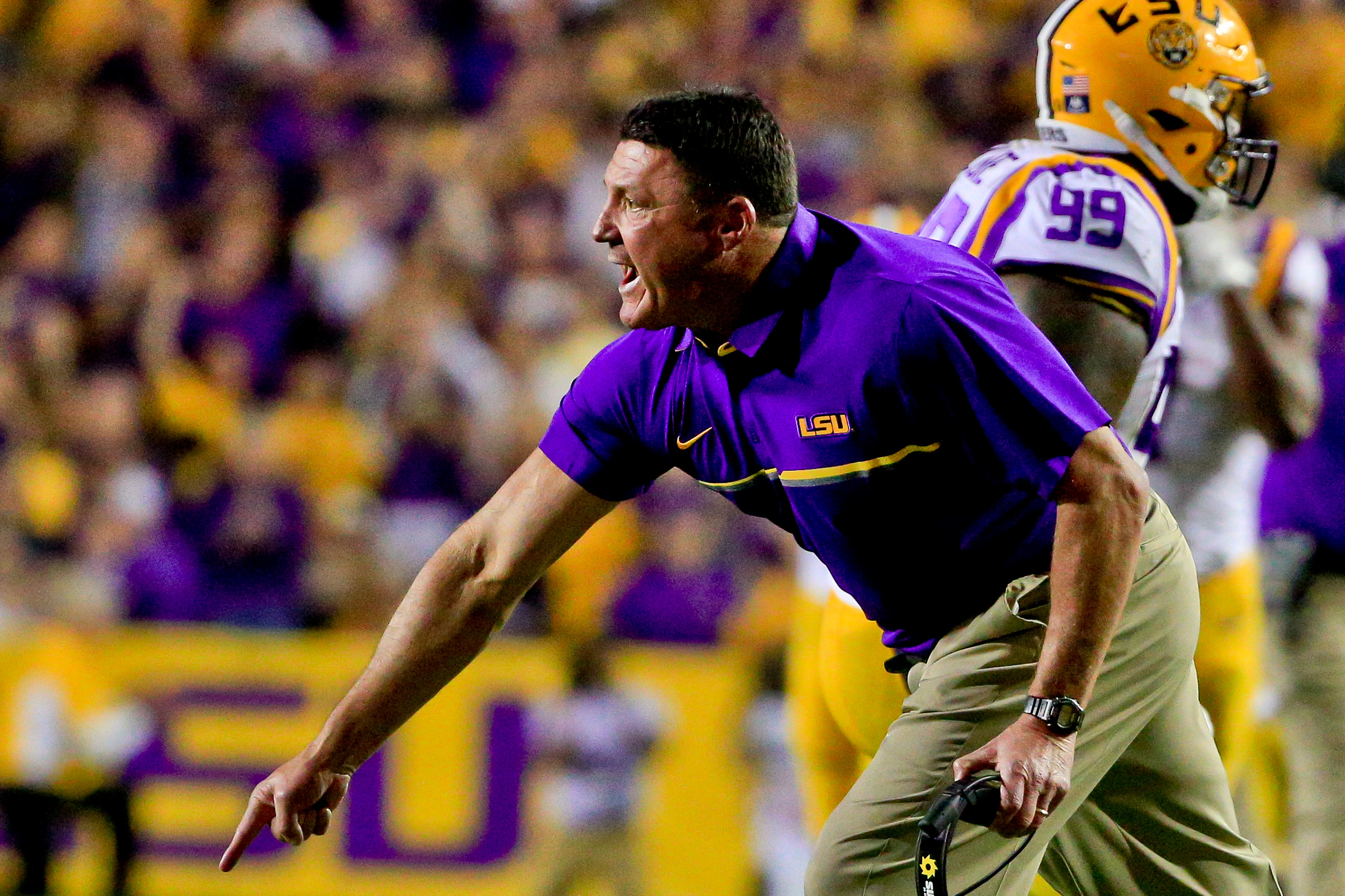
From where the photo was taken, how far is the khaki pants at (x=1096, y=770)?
2855mm

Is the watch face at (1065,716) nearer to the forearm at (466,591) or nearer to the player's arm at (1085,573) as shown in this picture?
the player's arm at (1085,573)

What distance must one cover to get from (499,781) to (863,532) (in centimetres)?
490

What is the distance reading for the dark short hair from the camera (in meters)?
2.86

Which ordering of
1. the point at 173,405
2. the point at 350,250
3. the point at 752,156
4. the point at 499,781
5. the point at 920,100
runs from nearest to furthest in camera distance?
the point at 752,156
the point at 499,781
the point at 173,405
the point at 350,250
the point at 920,100

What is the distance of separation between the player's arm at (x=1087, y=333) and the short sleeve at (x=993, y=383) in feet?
2.00

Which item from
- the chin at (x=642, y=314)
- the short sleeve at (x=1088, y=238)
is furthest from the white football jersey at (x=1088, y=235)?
the chin at (x=642, y=314)

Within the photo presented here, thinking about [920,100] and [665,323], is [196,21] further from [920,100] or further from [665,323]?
[665,323]

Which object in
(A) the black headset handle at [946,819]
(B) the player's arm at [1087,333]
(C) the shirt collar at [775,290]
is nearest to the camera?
(A) the black headset handle at [946,819]

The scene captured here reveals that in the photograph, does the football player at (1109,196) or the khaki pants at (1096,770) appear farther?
the football player at (1109,196)

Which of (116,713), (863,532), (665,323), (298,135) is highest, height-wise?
(298,135)

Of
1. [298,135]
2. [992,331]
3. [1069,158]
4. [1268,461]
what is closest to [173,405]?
[298,135]

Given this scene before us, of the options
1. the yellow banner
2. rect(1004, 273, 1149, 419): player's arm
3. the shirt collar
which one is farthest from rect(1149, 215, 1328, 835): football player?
the yellow banner

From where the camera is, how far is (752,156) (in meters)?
2.88

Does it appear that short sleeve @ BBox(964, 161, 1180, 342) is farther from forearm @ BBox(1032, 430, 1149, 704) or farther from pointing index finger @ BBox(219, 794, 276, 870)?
pointing index finger @ BBox(219, 794, 276, 870)
